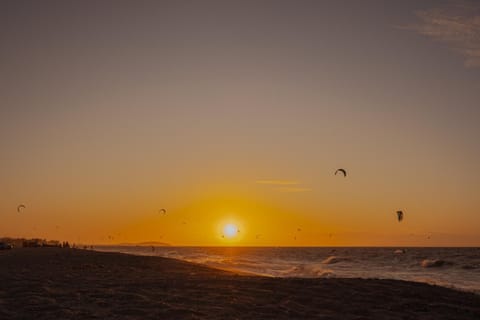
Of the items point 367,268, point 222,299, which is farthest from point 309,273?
point 222,299

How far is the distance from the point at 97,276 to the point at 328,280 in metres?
9.59

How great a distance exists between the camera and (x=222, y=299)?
45.6ft

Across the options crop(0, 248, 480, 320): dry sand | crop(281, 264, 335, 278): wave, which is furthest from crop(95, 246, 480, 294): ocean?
crop(0, 248, 480, 320): dry sand

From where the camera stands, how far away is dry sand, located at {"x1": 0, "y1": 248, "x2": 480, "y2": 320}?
1188cm

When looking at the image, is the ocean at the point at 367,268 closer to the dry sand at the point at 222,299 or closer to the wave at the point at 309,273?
the wave at the point at 309,273

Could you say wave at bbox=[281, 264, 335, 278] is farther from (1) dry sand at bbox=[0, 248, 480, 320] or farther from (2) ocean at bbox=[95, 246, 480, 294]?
(1) dry sand at bbox=[0, 248, 480, 320]

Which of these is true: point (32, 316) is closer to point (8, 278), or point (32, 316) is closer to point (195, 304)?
point (195, 304)

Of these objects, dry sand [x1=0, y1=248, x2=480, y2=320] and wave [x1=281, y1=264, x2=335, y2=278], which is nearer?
dry sand [x1=0, y1=248, x2=480, y2=320]

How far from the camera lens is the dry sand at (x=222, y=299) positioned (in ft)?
39.0

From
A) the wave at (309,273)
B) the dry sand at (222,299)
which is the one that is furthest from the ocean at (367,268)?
the dry sand at (222,299)

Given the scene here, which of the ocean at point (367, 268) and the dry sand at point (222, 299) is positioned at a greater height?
the dry sand at point (222, 299)

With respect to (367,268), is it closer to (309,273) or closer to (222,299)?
(309,273)

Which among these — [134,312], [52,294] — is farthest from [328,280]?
[52,294]

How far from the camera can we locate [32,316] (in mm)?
11039
